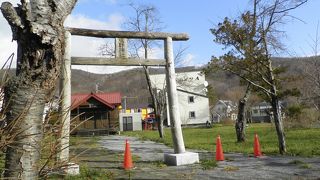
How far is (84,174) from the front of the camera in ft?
30.7

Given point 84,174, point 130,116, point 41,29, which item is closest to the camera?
point 41,29

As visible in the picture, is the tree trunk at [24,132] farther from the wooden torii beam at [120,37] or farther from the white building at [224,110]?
the white building at [224,110]

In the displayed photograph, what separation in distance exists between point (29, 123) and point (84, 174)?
6.50 meters

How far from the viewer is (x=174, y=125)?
11.8 meters

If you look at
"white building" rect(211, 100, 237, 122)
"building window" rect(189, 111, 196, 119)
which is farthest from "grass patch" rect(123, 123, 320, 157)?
"white building" rect(211, 100, 237, 122)

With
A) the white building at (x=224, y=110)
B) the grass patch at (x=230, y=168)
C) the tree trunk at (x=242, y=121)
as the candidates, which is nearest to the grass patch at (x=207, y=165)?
the grass patch at (x=230, y=168)

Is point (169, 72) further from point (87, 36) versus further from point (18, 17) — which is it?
point (18, 17)

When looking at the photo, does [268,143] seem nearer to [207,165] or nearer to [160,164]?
[207,165]

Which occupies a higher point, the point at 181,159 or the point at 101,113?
the point at 101,113

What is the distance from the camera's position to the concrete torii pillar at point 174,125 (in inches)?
446

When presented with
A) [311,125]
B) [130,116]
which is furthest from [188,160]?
[130,116]

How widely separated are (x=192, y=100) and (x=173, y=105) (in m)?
53.7

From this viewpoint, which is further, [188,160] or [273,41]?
[273,41]

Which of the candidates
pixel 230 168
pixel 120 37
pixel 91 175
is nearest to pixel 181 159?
pixel 230 168
